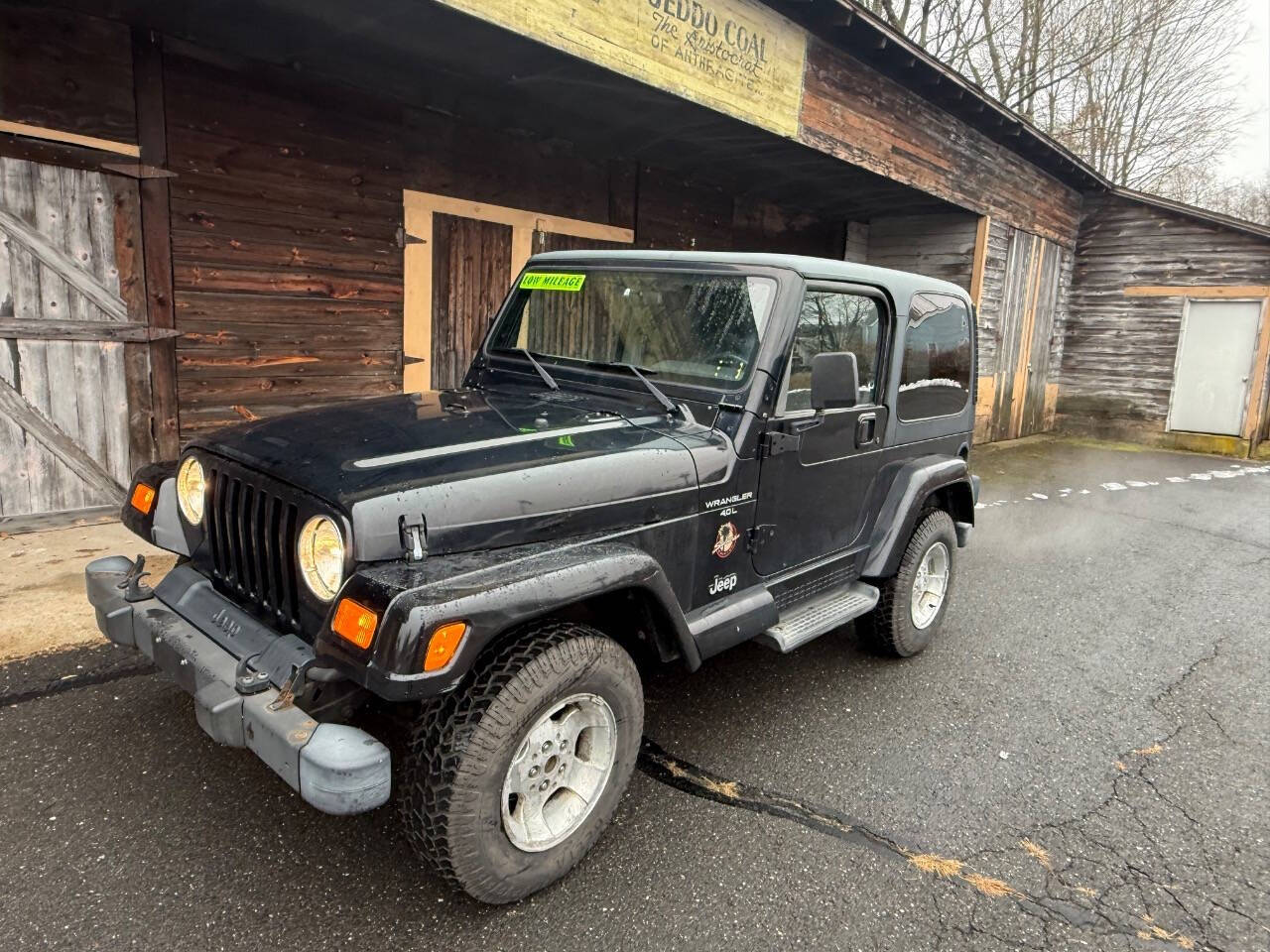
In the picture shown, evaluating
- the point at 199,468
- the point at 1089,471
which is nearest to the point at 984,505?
the point at 1089,471

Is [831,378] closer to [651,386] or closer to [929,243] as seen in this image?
[651,386]

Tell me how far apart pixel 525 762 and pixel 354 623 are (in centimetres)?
65

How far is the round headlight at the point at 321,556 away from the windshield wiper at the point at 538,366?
1369mm

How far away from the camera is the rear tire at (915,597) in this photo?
152 inches

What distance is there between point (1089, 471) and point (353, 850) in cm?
1062

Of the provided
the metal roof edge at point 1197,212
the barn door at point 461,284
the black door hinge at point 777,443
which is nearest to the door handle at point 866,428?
the black door hinge at point 777,443

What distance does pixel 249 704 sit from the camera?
2018 millimetres

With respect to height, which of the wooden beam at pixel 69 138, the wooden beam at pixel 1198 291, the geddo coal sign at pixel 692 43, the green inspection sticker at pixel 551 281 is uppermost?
the geddo coal sign at pixel 692 43

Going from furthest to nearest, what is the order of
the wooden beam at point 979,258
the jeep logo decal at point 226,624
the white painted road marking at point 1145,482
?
the wooden beam at point 979,258 → the white painted road marking at point 1145,482 → the jeep logo decal at point 226,624

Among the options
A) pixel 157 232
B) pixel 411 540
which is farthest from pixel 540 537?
pixel 157 232

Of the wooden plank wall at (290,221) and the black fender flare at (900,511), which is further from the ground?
the wooden plank wall at (290,221)

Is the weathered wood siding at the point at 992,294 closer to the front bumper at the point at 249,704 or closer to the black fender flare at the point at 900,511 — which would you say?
the black fender flare at the point at 900,511

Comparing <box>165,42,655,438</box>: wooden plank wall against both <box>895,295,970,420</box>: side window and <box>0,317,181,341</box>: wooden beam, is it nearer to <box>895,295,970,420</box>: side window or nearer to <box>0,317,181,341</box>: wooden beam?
<box>0,317,181,341</box>: wooden beam

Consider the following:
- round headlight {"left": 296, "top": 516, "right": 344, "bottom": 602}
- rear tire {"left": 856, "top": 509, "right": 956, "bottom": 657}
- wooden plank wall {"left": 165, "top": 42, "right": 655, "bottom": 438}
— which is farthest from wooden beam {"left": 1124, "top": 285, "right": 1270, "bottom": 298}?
round headlight {"left": 296, "top": 516, "right": 344, "bottom": 602}
